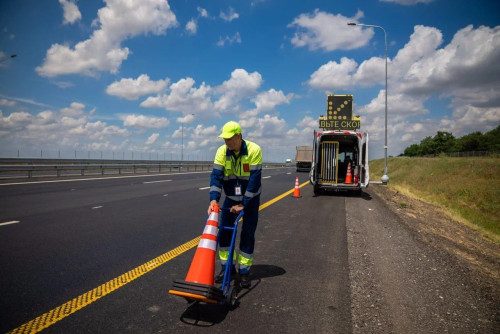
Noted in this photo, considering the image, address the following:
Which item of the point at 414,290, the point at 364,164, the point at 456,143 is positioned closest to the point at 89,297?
the point at 414,290

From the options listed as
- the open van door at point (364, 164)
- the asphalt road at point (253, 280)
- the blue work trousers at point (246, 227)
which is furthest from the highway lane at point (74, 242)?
the open van door at point (364, 164)

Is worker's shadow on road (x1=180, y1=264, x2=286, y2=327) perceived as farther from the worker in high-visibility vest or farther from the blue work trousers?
the blue work trousers

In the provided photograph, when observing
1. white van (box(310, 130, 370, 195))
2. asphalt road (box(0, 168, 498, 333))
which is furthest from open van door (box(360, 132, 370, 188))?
asphalt road (box(0, 168, 498, 333))

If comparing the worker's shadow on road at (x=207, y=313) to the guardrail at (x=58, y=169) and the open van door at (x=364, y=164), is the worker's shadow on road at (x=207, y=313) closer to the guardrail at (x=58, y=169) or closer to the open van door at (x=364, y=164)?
the open van door at (x=364, y=164)

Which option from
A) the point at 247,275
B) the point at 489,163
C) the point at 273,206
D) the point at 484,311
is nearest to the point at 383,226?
the point at 273,206

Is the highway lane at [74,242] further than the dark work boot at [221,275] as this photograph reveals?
No

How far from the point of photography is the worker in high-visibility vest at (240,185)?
3812mm

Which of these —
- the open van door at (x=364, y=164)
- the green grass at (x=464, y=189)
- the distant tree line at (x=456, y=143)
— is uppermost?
the distant tree line at (x=456, y=143)

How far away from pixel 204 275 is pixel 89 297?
1.33 metres

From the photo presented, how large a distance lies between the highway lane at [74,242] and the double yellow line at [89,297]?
0.36 ft

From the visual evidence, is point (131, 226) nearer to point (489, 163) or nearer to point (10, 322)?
point (10, 322)

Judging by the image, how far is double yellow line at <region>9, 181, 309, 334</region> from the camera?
9.55ft

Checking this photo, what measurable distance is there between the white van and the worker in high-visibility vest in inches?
377

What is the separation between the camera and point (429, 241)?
251 inches
